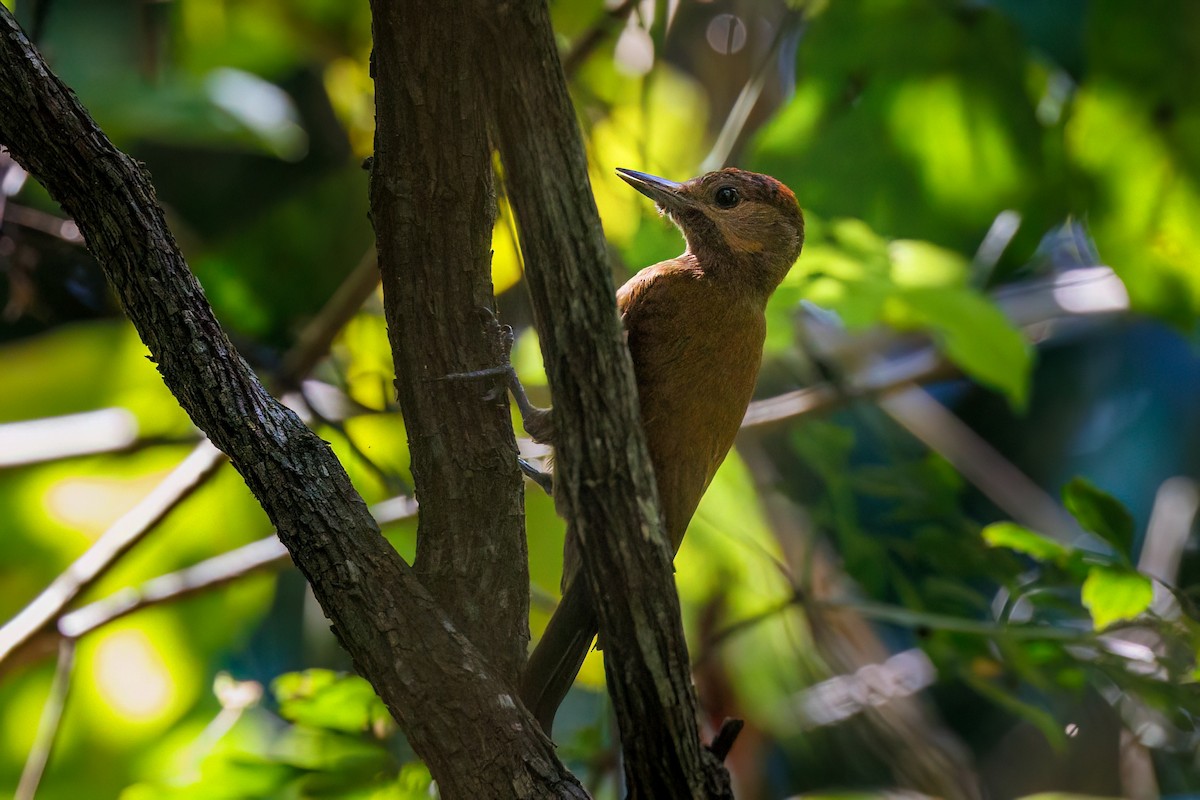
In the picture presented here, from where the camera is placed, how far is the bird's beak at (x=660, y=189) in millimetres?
2655

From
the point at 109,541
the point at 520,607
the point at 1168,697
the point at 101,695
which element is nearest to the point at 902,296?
the point at 1168,697

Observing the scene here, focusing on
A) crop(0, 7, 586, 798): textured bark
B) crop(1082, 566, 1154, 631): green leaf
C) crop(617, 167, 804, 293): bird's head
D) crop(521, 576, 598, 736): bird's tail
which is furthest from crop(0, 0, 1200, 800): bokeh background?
crop(0, 7, 586, 798): textured bark

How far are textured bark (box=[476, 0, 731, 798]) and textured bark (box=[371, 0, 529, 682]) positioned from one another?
0.44ft

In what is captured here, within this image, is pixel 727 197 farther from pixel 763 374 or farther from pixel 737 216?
pixel 763 374

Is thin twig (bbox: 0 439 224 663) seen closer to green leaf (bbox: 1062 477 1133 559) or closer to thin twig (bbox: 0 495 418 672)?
thin twig (bbox: 0 495 418 672)

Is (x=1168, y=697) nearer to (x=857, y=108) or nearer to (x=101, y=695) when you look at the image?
(x=857, y=108)

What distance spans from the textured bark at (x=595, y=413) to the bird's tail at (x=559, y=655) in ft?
1.00

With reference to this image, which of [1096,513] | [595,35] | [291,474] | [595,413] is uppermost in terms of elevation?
[595,35]

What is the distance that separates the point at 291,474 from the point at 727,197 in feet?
4.79

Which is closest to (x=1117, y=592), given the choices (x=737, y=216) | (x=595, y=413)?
(x=737, y=216)

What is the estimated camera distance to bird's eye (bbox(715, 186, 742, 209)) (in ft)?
8.77

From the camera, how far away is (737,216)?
2652 mm

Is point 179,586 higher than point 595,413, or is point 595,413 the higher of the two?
point 179,586

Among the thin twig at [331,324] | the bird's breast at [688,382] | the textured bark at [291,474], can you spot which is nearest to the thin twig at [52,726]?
the thin twig at [331,324]
